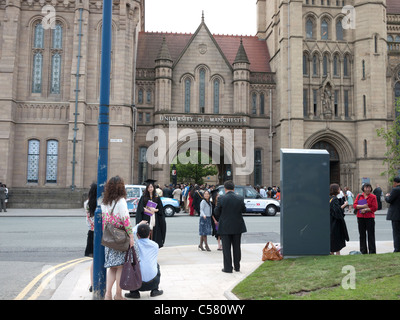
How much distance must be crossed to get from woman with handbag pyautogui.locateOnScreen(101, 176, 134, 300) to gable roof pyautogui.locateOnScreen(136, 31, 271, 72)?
30.1 metres

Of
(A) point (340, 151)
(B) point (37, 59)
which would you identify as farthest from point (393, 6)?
(B) point (37, 59)

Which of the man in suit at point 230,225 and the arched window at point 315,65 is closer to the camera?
the man in suit at point 230,225

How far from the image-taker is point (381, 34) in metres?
32.4

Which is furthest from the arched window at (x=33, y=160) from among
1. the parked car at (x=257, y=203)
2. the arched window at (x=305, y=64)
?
the arched window at (x=305, y=64)

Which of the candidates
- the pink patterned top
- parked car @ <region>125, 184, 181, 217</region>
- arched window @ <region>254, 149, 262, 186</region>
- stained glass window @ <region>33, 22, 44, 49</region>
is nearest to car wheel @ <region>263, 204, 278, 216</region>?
parked car @ <region>125, 184, 181, 217</region>

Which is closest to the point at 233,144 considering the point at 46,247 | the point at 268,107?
the point at 268,107

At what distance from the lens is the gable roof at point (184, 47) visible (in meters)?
35.5

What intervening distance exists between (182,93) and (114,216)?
28.6m

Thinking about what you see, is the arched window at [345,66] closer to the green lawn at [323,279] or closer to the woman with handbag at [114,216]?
the green lawn at [323,279]

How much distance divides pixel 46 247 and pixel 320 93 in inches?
1104

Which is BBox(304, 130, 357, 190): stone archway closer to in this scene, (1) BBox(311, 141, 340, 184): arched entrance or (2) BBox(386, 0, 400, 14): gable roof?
(1) BBox(311, 141, 340, 184): arched entrance

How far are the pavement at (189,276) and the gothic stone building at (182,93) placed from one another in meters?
19.1

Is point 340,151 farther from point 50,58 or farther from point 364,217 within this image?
point 364,217
